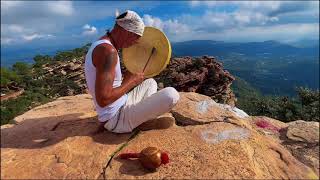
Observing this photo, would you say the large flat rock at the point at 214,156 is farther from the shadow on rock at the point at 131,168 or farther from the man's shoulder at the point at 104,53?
the man's shoulder at the point at 104,53

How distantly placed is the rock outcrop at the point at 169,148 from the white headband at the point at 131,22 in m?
1.97

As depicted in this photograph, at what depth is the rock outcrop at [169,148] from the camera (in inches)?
230

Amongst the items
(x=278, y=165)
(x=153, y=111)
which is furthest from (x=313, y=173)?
(x=153, y=111)

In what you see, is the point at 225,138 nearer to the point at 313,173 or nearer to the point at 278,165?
the point at 278,165

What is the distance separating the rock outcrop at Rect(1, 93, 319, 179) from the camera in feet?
19.2

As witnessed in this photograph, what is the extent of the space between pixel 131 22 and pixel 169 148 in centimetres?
229

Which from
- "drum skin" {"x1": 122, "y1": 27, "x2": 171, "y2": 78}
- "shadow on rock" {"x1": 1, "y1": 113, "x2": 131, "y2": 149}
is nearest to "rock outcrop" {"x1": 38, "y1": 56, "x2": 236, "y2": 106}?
"shadow on rock" {"x1": 1, "y1": 113, "x2": 131, "y2": 149}

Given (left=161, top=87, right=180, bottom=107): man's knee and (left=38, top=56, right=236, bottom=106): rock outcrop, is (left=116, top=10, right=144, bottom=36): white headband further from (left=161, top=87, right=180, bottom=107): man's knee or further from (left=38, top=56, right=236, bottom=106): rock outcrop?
(left=38, top=56, right=236, bottom=106): rock outcrop

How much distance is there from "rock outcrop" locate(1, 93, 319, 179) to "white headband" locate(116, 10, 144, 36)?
6.47ft

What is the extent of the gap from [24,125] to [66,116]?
0.94m

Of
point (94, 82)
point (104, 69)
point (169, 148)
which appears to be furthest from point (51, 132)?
point (169, 148)

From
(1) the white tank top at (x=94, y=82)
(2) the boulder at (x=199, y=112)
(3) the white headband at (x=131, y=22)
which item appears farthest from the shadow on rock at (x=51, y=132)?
(3) the white headband at (x=131, y=22)

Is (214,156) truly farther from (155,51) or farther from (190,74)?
(190,74)

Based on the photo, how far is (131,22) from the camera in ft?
21.1
